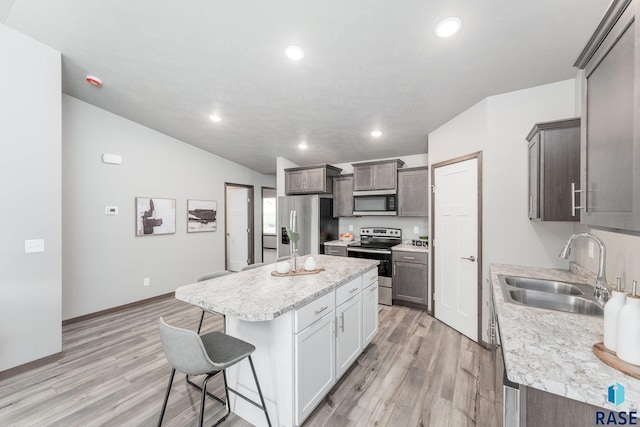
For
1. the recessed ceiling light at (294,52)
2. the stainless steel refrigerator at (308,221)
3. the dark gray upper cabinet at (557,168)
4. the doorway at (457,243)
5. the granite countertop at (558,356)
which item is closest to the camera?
the granite countertop at (558,356)

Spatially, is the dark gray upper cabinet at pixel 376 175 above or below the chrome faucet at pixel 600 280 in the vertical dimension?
above

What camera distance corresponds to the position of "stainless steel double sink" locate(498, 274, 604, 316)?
1614mm

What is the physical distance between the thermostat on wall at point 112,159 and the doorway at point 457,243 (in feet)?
14.7

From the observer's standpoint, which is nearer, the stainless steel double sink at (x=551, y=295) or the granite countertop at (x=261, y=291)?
the granite countertop at (x=261, y=291)

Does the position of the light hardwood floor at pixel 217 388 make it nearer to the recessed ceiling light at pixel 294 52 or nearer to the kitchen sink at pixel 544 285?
the kitchen sink at pixel 544 285

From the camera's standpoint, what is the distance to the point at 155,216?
4.12 meters

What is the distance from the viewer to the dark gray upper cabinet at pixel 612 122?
2.67ft

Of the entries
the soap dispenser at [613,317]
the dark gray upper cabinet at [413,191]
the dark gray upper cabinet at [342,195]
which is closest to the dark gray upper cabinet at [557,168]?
the soap dispenser at [613,317]

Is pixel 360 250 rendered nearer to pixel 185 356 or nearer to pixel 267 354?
pixel 267 354

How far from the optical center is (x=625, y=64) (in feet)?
2.85

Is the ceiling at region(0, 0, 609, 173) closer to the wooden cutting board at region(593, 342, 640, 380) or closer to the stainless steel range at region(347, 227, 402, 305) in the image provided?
the stainless steel range at region(347, 227, 402, 305)

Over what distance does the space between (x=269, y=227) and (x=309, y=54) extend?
5185 millimetres

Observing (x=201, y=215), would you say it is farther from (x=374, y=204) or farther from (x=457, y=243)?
(x=457, y=243)

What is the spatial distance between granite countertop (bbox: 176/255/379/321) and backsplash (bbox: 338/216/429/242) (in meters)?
2.28
